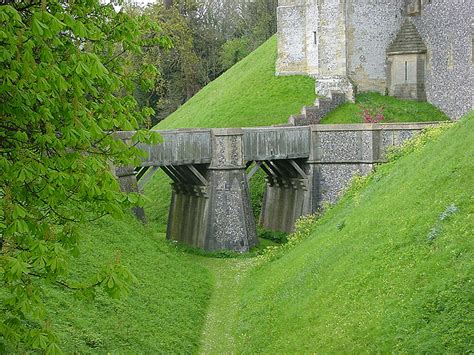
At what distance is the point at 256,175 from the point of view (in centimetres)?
3912

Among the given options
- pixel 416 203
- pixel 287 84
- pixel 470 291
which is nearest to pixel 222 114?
pixel 287 84

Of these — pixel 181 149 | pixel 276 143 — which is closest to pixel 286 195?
pixel 276 143

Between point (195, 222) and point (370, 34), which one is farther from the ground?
point (370, 34)

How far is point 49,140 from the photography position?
9086mm

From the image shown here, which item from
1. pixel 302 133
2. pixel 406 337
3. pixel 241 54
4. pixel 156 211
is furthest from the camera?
pixel 241 54

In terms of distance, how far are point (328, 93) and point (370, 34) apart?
4.05m

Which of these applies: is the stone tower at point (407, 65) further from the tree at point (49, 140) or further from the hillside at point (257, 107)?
the tree at point (49, 140)

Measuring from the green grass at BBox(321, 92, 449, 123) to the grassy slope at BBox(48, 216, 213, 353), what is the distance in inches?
586

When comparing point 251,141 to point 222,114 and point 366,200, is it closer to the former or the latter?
point 366,200

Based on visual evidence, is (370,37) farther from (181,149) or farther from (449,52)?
(181,149)

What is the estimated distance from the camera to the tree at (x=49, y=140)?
8.62 meters

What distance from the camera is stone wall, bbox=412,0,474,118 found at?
36.1 m

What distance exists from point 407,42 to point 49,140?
35.3 m

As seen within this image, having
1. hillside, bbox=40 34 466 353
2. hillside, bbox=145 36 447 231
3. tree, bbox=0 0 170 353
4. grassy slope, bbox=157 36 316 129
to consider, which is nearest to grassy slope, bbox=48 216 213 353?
hillside, bbox=40 34 466 353
